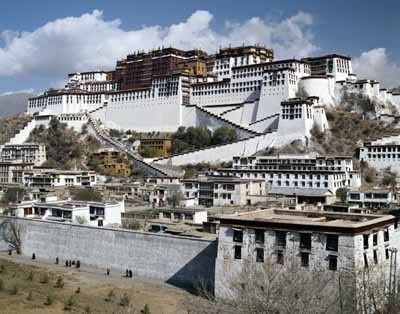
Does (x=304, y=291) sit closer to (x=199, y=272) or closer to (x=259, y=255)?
(x=259, y=255)

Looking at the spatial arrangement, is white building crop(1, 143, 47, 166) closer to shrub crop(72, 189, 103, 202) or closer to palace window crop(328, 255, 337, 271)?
shrub crop(72, 189, 103, 202)

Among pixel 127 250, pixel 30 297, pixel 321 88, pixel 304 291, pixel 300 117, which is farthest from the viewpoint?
pixel 321 88

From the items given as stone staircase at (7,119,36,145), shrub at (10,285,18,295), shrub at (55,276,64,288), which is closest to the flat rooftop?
shrub at (55,276,64,288)

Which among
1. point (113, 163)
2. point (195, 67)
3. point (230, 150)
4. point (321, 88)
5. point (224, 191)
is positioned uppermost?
point (195, 67)

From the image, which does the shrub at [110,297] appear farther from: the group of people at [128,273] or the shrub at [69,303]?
the group of people at [128,273]

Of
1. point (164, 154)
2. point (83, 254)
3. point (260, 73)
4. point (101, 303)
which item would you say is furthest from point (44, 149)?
point (101, 303)

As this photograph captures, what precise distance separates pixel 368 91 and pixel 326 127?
25.3ft

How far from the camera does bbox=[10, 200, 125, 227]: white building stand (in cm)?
3575

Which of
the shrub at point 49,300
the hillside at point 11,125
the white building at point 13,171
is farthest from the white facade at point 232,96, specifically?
the shrub at point 49,300

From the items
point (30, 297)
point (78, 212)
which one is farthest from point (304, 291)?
point (78, 212)

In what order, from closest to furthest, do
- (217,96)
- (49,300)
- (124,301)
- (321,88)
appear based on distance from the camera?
(49,300) < (124,301) < (321,88) < (217,96)

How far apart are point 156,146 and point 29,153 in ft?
52.4

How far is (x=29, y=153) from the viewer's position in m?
71.8

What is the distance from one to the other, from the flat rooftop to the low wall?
2.53 m
